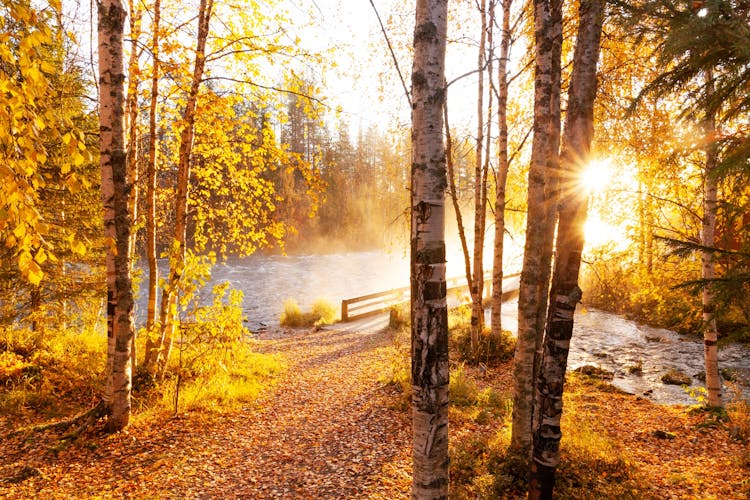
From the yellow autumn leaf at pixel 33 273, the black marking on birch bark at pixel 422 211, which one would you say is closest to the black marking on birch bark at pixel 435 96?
the black marking on birch bark at pixel 422 211

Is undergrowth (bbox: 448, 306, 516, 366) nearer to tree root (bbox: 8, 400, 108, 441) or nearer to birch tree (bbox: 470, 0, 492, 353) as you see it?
birch tree (bbox: 470, 0, 492, 353)

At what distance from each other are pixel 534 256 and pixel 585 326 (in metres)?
11.2

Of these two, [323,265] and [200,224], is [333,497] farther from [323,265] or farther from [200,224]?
[323,265]

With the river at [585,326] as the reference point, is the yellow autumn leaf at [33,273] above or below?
above

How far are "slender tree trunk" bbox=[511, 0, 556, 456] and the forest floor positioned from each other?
636 mm

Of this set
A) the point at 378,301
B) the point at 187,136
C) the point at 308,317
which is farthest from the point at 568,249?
the point at 378,301

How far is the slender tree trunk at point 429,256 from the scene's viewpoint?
2480mm

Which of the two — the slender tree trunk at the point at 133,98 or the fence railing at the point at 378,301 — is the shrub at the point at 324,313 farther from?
the slender tree trunk at the point at 133,98

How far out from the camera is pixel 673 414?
21.6ft

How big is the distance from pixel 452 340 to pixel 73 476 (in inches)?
316

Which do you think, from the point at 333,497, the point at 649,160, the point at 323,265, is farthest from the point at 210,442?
the point at 323,265

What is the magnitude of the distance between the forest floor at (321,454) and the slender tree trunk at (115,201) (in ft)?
2.02

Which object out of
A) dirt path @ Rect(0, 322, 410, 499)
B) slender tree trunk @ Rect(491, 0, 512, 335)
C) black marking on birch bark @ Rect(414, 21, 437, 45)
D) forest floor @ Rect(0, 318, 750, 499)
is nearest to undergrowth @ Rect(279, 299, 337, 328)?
forest floor @ Rect(0, 318, 750, 499)

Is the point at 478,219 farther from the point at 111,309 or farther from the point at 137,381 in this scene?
the point at 137,381
